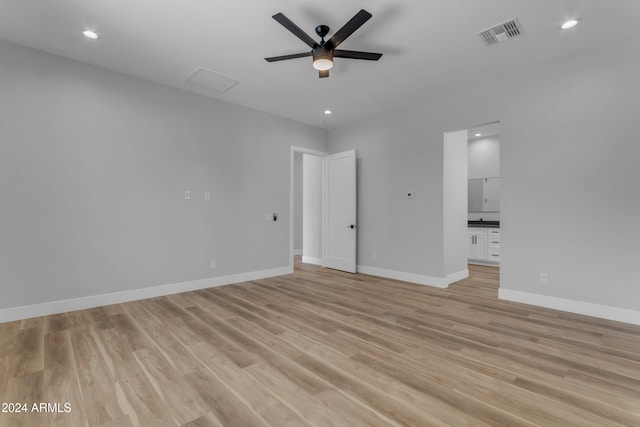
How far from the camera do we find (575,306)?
3.36 m

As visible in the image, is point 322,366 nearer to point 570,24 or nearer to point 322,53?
point 322,53

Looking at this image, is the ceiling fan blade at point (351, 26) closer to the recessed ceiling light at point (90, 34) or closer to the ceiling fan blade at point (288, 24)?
the ceiling fan blade at point (288, 24)

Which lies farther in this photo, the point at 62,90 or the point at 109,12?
the point at 62,90

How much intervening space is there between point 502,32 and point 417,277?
3.52 metres

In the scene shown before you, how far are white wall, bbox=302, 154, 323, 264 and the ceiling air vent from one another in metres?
4.22

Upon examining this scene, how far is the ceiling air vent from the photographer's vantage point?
2.78 m

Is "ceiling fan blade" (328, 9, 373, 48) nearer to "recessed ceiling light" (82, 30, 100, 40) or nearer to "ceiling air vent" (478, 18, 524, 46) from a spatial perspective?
"ceiling air vent" (478, 18, 524, 46)

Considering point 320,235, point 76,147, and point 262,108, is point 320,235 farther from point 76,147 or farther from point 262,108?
point 76,147

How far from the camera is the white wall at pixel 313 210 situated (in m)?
6.84

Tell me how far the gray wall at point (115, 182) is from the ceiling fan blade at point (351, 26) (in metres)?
2.76

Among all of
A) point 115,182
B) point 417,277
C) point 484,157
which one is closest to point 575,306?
point 417,277

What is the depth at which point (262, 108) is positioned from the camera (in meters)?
5.09

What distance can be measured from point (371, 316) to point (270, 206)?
291 centimetres

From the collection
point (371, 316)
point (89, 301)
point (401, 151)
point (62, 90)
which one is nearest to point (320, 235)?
point (401, 151)
